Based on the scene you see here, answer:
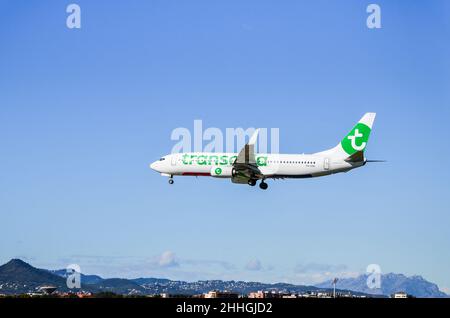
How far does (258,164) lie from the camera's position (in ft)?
477

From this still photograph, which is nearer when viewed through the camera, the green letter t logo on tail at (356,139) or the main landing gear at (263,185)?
the main landing gear at (263,185)

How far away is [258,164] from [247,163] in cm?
445

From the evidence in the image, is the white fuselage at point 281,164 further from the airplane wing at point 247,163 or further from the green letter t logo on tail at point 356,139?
the green letter t logo on tail at point 356,139

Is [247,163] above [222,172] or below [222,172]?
above

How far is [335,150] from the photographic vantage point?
151m

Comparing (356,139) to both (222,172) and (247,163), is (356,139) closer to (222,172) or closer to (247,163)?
(247,163)

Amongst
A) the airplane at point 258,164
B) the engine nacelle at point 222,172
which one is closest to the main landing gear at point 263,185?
the airplane at point 258,164

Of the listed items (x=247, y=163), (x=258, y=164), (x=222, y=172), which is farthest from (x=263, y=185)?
(x=222, y=172)

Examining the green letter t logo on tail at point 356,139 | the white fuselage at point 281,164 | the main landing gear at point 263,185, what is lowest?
the main landing gear at point 263,185

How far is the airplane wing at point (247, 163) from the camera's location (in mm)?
141000
